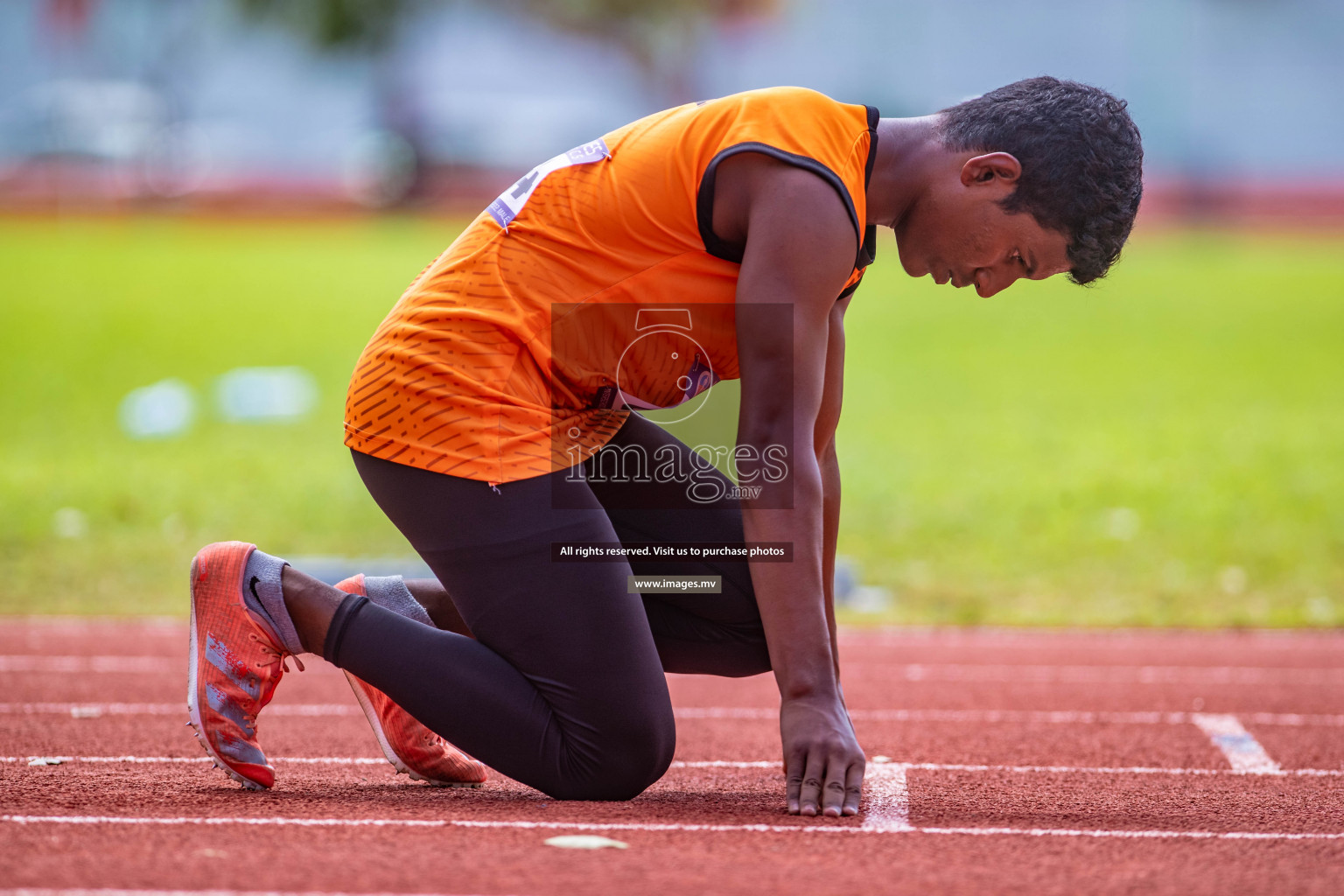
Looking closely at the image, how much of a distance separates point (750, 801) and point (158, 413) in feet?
31.0

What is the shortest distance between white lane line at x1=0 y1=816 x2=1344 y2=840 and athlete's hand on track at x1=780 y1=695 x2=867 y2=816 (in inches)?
2.0

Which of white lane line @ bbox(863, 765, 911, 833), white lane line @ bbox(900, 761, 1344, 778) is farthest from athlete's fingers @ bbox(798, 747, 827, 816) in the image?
white lane line @ bbox(900, 761, 1344, 778)

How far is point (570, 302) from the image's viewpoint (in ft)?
10.1

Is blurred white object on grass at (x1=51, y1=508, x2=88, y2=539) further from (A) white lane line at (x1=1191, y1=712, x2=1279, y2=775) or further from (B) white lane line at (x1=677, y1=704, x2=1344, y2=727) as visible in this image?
(A) white lane line at (x1=1191, y1=712, x2=1279, y2=775)

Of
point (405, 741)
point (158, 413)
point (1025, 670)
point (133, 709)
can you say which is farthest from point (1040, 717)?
point (158, 413)

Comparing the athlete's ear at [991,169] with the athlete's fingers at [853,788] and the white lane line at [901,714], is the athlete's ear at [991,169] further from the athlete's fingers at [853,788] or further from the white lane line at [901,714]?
the white lane line at [901,714]

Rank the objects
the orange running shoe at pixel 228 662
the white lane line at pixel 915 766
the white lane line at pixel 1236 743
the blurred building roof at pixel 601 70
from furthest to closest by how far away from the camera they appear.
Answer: the blurred building roof at pixel 601 70 → the white lane line at pixel 1236 743 → the white lane line at pixel 915 766 → the orange running shoe at pixel 228 662

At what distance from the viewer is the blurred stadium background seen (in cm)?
808

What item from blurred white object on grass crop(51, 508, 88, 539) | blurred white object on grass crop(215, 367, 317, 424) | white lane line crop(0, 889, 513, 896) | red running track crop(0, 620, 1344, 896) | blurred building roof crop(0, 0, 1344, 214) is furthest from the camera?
blurred building roof crop(0, 0, 1344, 214)

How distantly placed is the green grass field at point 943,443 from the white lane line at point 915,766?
2.97 metres

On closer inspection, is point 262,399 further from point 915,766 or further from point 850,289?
point 850,289

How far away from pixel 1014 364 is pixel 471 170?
18.3m

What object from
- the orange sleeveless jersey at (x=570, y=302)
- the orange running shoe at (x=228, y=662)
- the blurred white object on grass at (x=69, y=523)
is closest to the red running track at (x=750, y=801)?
the orange running shoe at (x=228, y=662)

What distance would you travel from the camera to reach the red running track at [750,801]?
262 centimetres
